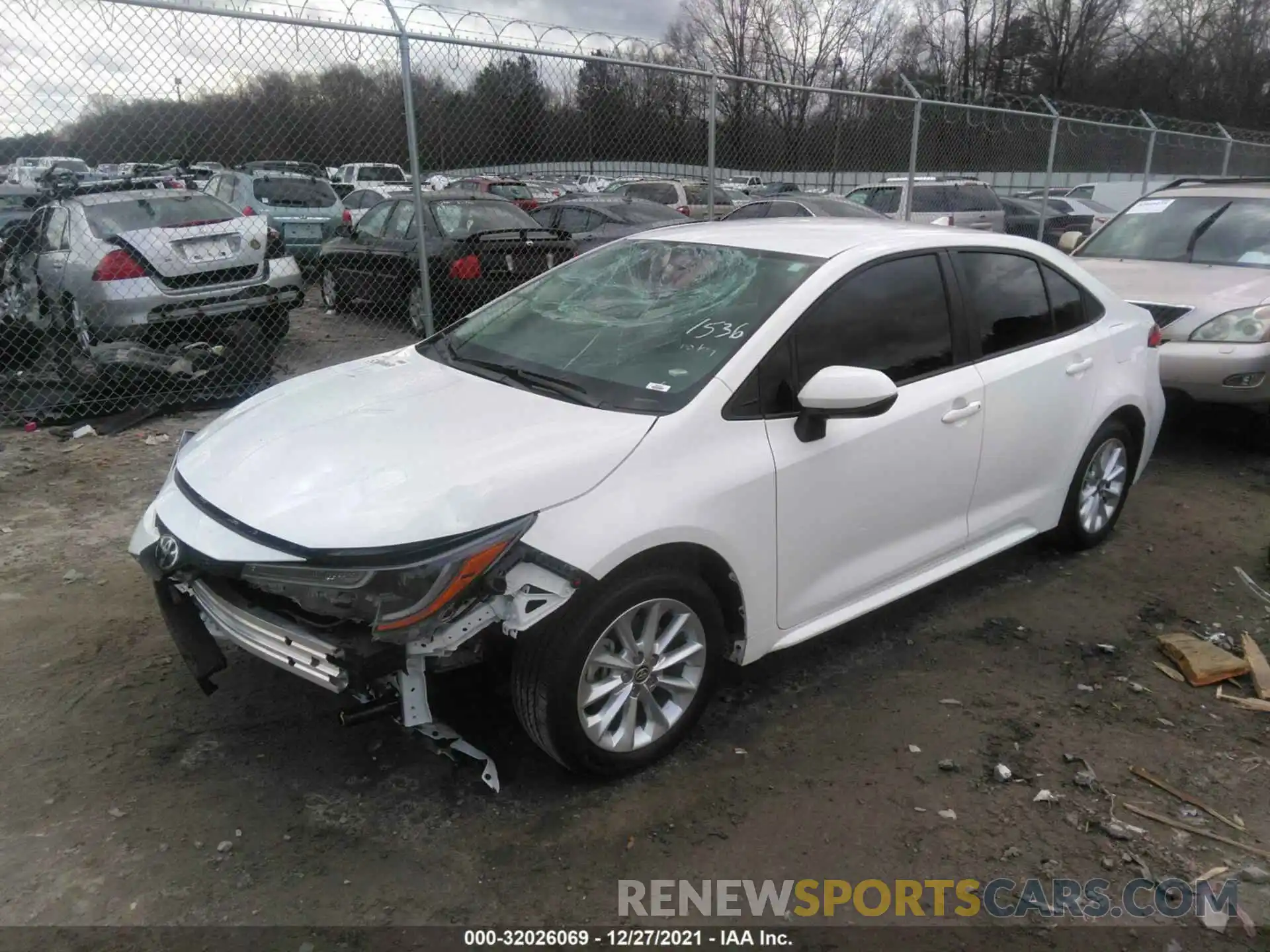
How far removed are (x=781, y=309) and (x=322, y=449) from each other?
1.59m

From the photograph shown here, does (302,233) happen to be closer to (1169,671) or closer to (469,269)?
(469,269)

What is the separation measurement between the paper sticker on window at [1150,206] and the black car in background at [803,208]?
4.73 m

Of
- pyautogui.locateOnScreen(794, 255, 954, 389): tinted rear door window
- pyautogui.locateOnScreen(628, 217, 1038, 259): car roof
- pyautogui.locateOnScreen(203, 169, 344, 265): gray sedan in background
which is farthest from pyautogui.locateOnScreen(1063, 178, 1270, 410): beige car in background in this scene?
pyautogui.locateOnScreen(203, 169, 344, 265): gray sedan in background

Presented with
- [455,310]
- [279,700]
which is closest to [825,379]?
[279,700]

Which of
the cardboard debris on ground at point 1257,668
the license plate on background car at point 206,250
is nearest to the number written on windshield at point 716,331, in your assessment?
the cardboard debris on ground at point 1257,668

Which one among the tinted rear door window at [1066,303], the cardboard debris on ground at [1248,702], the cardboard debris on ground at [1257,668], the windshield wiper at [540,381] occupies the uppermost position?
the tinted rear door window at [1066,303]

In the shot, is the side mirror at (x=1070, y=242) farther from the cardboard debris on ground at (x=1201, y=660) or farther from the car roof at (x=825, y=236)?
the cardboard debris on ground at (x=1201, y=660)

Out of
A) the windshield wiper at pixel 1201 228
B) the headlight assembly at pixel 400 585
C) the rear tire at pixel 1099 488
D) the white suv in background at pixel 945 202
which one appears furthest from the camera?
the white suv in background at pixel 945 202

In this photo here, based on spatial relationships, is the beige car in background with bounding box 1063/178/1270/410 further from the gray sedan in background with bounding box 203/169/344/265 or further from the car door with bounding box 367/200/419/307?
the gray sedan in background with bounding box 203/169/344/265

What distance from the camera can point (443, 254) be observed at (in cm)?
845

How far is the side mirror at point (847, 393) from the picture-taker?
2893 millimetres

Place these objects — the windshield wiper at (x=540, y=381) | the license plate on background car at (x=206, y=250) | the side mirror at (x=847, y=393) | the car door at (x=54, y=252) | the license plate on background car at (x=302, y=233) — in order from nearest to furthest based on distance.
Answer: the side mirror at (x=847, y=393)
the windshield wiper at (x=540, y=381)
the license plate on background car at (x=206, y=250)
the car door at (x=54, y=252)
the license plate on background car at (x=302, y=233)

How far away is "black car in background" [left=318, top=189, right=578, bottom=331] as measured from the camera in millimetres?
8312

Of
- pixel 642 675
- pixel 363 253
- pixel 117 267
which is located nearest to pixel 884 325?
pixel 642 675
